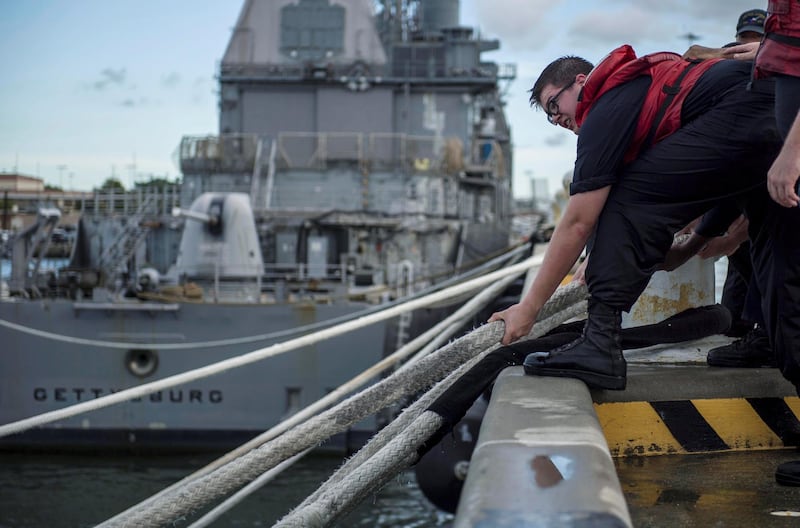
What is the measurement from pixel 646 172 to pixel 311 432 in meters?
1.14

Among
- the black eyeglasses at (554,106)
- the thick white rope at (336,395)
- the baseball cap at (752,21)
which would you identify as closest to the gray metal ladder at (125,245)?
the thick white rope at (336,395)

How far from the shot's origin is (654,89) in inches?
103

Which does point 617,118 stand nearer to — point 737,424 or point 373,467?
point 737,424

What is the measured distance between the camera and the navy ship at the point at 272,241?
1545 centimetres

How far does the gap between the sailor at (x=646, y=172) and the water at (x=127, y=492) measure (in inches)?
303

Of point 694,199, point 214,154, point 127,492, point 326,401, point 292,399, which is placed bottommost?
point 127,492

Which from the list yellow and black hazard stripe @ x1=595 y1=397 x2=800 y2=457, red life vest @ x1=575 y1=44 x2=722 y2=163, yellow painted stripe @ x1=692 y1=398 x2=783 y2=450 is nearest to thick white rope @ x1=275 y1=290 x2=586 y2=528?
yellow and black hazard stripe @ x1=595 y1=397 x2=800 y2=457

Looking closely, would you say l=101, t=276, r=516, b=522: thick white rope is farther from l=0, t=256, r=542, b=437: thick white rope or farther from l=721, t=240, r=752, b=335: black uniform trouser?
l=721, t=240, r=752, b=335: black uniform trouser

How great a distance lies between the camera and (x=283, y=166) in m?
21.6

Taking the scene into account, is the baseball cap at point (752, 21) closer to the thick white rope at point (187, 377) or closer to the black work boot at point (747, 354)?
the black work boot at point (747, 354)

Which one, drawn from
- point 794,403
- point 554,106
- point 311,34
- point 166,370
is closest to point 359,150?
point 311,34

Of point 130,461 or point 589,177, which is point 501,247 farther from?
point 589,177

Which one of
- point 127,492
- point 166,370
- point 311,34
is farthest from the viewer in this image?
point 311,34

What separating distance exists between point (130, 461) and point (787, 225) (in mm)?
13668
